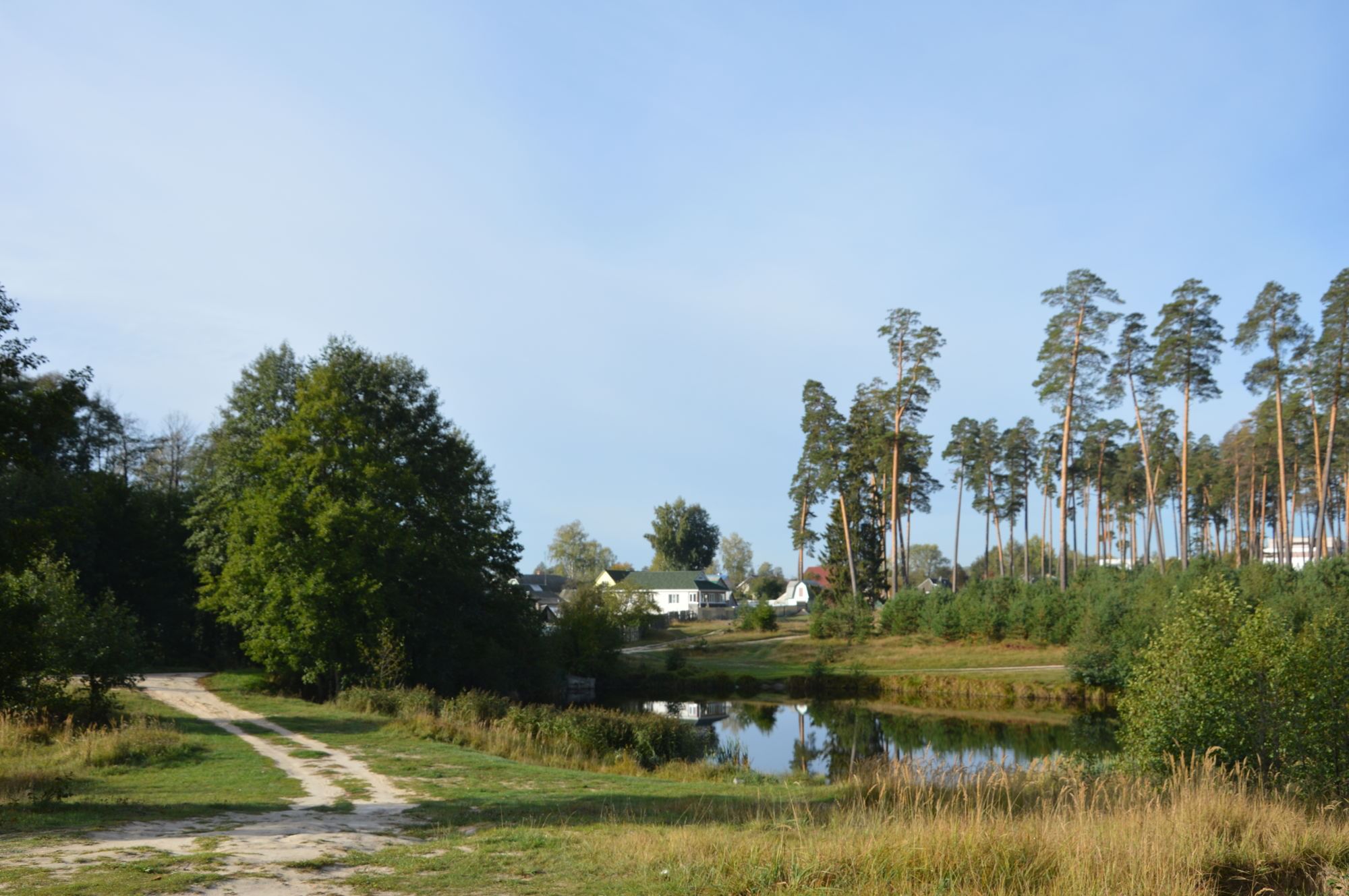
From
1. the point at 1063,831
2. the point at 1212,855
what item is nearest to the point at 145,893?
the point at 1063,831

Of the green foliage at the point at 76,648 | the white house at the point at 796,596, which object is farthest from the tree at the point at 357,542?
the white house at the point at 796,596

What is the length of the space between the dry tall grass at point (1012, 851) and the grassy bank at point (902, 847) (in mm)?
16

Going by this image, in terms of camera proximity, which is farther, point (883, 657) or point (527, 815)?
point (883, 657)

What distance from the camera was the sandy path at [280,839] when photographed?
302 inches

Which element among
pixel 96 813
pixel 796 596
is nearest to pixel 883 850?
pixel 96 813

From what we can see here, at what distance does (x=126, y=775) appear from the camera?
14.2m

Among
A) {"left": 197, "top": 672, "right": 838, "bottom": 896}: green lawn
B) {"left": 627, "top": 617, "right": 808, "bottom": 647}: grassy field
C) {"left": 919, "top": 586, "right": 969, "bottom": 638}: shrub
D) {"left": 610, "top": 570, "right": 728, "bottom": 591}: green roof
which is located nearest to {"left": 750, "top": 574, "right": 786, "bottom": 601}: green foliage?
{"left": 610, "top": 570, "right": 728, "bottom": 591}: green roof

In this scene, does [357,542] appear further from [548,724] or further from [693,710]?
[693,710]

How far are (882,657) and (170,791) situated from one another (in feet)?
149

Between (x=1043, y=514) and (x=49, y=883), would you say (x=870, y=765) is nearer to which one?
(x=49, y=883)

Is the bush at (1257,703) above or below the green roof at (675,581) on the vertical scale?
below

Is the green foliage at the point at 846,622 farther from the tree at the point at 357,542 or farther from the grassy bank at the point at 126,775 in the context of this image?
the grassy bank at the point at 126,775

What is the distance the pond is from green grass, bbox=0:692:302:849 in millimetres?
13117

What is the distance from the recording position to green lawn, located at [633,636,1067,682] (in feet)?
162
